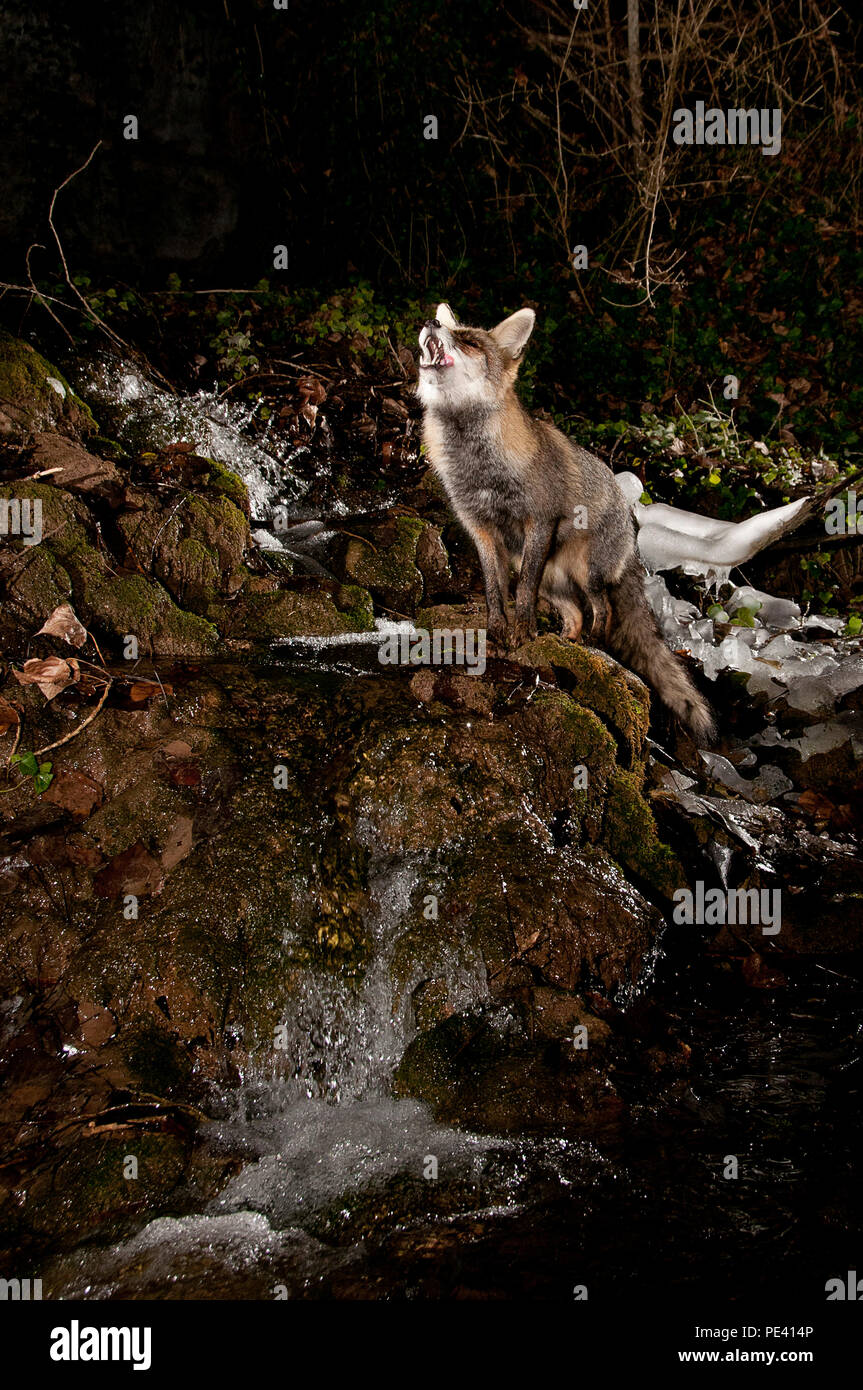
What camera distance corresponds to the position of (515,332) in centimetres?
458

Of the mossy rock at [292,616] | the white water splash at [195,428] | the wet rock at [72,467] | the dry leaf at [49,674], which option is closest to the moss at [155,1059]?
the dry leaf at [49,674]

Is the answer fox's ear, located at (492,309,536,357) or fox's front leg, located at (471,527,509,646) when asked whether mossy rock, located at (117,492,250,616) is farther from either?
fox's ear, located at (492,309,536,357)

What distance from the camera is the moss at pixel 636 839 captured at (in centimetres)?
415

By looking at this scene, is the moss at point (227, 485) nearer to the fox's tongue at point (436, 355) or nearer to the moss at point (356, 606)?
the moss at point (356, 606)

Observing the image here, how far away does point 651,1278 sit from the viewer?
2389 millimetres

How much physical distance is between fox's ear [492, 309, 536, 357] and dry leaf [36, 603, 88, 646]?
2798 mm

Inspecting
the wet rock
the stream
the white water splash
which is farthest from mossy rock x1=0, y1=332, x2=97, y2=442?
the stream

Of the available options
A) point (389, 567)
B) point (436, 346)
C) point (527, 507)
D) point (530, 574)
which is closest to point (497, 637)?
point (530, 574)

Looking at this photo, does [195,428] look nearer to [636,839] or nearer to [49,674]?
[49,674]

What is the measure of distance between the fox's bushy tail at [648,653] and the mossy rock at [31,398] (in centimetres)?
400

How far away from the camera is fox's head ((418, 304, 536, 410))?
4340mm

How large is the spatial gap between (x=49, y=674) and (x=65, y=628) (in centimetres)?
42

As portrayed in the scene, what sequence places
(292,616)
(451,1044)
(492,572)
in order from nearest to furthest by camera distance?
(451,1044)
(492,572)
(292,616)
